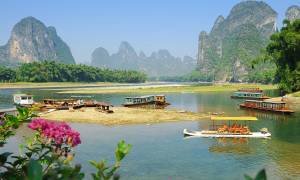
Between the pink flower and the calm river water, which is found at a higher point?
the pink flower

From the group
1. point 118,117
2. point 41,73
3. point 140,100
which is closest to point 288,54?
point 140,100

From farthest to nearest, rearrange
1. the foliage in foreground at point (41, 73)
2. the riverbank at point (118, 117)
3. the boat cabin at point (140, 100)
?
1. the foliage in foreground at point (41, 73)
2. the boat cabin at point (140, 100)
3. the riverbank at point (118, 117)

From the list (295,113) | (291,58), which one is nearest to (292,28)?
(291,58)

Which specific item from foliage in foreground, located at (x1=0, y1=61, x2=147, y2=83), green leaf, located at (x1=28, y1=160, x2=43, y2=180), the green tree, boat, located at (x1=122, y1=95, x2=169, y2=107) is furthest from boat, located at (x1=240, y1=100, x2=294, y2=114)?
foliage in foreground, located at (x1=0, y1=61, x2=147, y2=83)

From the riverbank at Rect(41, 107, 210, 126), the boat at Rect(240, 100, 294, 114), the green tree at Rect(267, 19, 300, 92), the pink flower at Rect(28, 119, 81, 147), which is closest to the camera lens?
the pink flower at Rect(28, 119, 81, 147)

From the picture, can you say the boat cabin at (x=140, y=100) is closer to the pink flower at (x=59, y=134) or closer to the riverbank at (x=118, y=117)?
the riverbank at (x=118, y=117)

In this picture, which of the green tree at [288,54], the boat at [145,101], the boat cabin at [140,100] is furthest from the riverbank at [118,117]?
the green tree at [288,54]

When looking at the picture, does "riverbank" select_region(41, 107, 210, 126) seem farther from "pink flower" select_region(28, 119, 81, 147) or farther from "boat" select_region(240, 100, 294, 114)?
"pink flower" select_region(28, 119, 81, 147)

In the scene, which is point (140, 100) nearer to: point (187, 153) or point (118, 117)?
point (118, 117)

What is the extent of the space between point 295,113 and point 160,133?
28533 millimetres

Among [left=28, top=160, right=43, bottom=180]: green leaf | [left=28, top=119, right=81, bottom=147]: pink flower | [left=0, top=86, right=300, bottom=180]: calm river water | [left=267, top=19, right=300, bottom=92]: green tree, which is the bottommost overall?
[left=0, top=86, right=300, bottom=180]: calm river water

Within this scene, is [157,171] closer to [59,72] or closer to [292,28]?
[292,28]

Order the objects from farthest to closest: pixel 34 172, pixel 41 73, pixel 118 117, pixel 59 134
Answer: pixel 41 73, pixel 118 117, pixel 59 134, pixel 34 172

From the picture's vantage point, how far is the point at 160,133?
1512 inches
